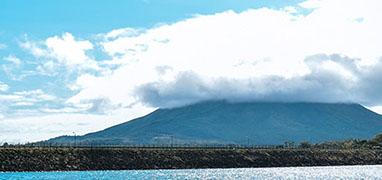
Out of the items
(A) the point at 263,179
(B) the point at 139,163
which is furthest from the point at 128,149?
(A) the point at 263,179

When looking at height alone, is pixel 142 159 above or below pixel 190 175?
above

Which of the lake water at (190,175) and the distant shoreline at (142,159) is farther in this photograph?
the distant shoreline at (142,159)

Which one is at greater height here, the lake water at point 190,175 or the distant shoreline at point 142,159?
the distant shoreline at point 142,159

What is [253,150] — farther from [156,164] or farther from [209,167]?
[156,164]

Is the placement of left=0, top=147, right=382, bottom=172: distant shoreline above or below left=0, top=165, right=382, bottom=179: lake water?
above

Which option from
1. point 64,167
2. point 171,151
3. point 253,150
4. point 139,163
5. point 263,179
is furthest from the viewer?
point 253,150

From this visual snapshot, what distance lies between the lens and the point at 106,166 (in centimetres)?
15950

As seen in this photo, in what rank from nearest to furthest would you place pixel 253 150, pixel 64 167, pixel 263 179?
pixel 263 179 < pixel 64 167 < pixel 253 150

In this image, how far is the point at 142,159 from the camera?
554ft

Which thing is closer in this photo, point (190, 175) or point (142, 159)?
point (190, 175)

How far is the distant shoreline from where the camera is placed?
153375mm

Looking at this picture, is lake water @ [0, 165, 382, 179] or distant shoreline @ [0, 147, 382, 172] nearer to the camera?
lake water @ [0, 165, 382, 179]

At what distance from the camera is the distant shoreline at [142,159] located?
153375mm

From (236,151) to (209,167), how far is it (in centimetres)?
1900
